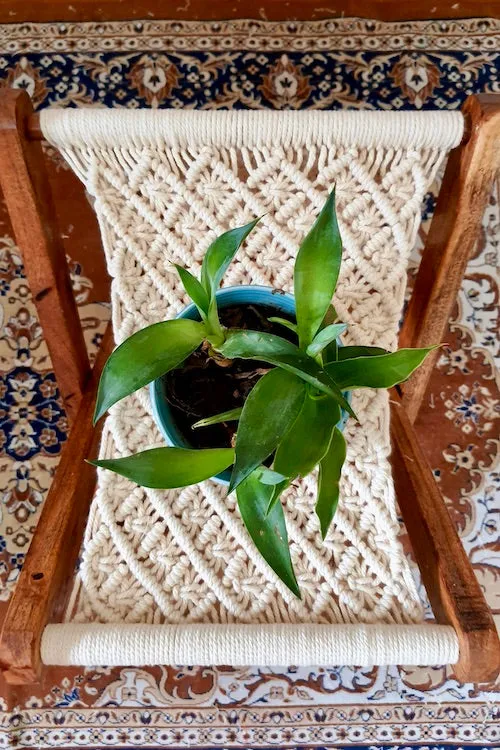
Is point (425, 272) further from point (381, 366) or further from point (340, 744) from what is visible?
point (340, 744)

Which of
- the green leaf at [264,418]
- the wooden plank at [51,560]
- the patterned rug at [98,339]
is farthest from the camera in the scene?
the patterned rug at [98,339]

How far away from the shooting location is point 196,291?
50cm

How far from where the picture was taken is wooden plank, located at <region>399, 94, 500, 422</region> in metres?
0.61

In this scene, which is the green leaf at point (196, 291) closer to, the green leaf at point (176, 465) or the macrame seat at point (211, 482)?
the green leaf at point (176, 465)

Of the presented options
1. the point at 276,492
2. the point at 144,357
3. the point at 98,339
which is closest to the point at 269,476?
the point at 276,492

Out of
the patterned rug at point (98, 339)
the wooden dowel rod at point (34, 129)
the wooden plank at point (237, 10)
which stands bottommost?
the patterned rug at point (98, 339)

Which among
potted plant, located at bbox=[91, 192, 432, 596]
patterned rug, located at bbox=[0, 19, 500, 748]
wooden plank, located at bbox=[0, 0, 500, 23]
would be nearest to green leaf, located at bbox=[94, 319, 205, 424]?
potted plant, located at bbox=[91, 192, 432, 596]

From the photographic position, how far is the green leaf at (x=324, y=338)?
44cm

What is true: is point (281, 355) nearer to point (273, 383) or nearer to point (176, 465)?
point (273, 383)

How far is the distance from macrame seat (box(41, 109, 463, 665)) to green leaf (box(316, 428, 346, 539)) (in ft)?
0.50

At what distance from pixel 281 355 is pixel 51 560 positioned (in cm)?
31

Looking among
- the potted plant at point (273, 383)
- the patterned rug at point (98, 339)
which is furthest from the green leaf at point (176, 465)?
the patterned rug at point (98, 339)

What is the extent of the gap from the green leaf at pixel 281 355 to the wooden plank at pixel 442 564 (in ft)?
0.83

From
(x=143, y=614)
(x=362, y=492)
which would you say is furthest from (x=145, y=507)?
(x=362, y=492)
